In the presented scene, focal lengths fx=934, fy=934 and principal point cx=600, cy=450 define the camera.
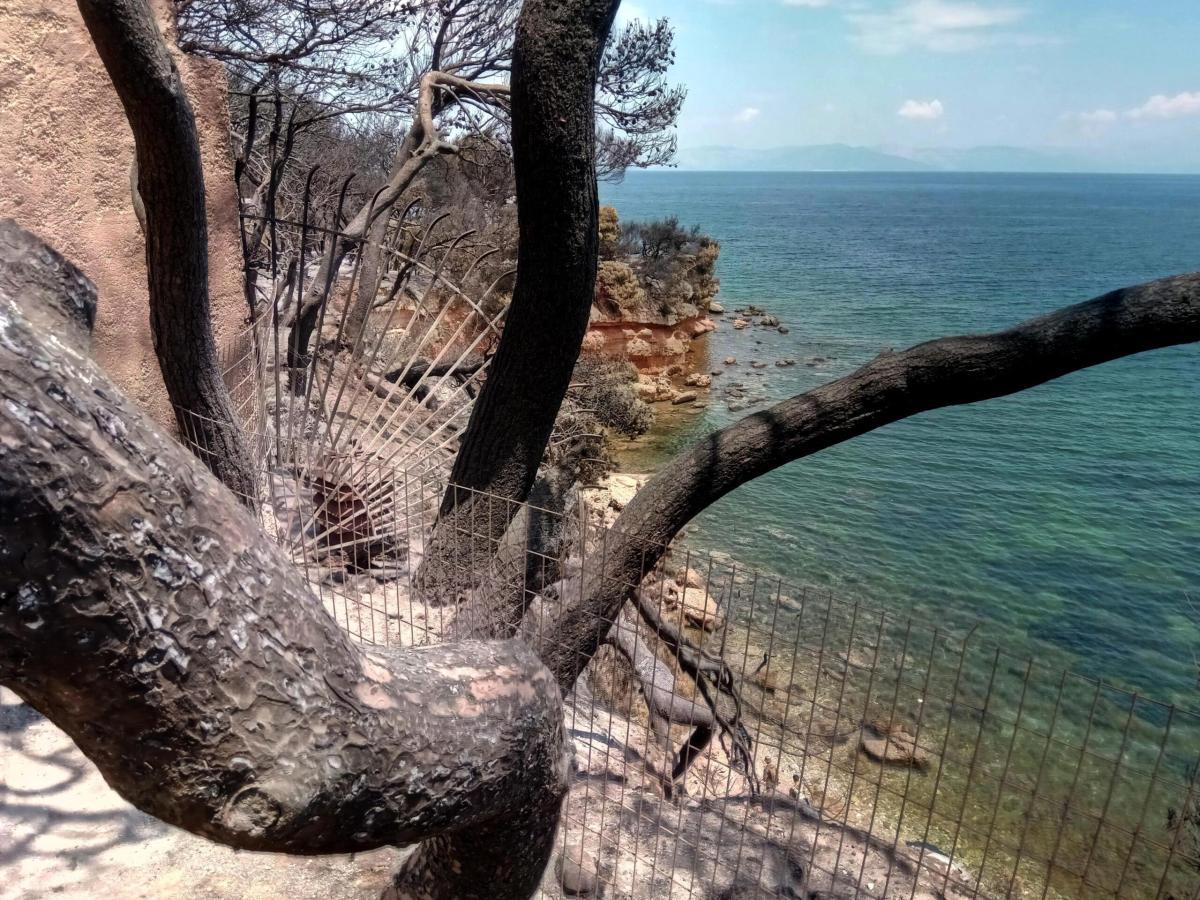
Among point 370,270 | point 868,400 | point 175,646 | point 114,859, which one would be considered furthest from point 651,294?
point 175,646

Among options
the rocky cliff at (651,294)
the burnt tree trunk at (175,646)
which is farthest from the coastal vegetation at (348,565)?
the rocky cliff at (651,294)

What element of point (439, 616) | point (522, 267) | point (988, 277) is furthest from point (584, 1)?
point (988, 277)

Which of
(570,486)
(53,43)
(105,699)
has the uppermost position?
(53,43)

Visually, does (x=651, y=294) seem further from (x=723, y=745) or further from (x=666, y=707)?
(x=723, y=745)

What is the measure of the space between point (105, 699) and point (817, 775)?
6936 mm

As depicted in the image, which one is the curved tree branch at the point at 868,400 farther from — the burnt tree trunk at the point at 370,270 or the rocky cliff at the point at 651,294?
the rocky cliff at the point at 651,294

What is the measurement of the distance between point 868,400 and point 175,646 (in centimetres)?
313

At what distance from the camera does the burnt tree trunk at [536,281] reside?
134 inches

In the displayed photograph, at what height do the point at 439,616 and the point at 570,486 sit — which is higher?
the point at 439,616

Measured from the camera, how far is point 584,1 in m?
3.32

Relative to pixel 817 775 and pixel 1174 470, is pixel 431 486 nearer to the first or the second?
pixel 817 775

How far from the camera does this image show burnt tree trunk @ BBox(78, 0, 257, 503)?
11.3ft

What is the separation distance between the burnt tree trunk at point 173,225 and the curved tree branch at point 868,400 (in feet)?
6.56

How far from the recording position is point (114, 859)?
321 cm
